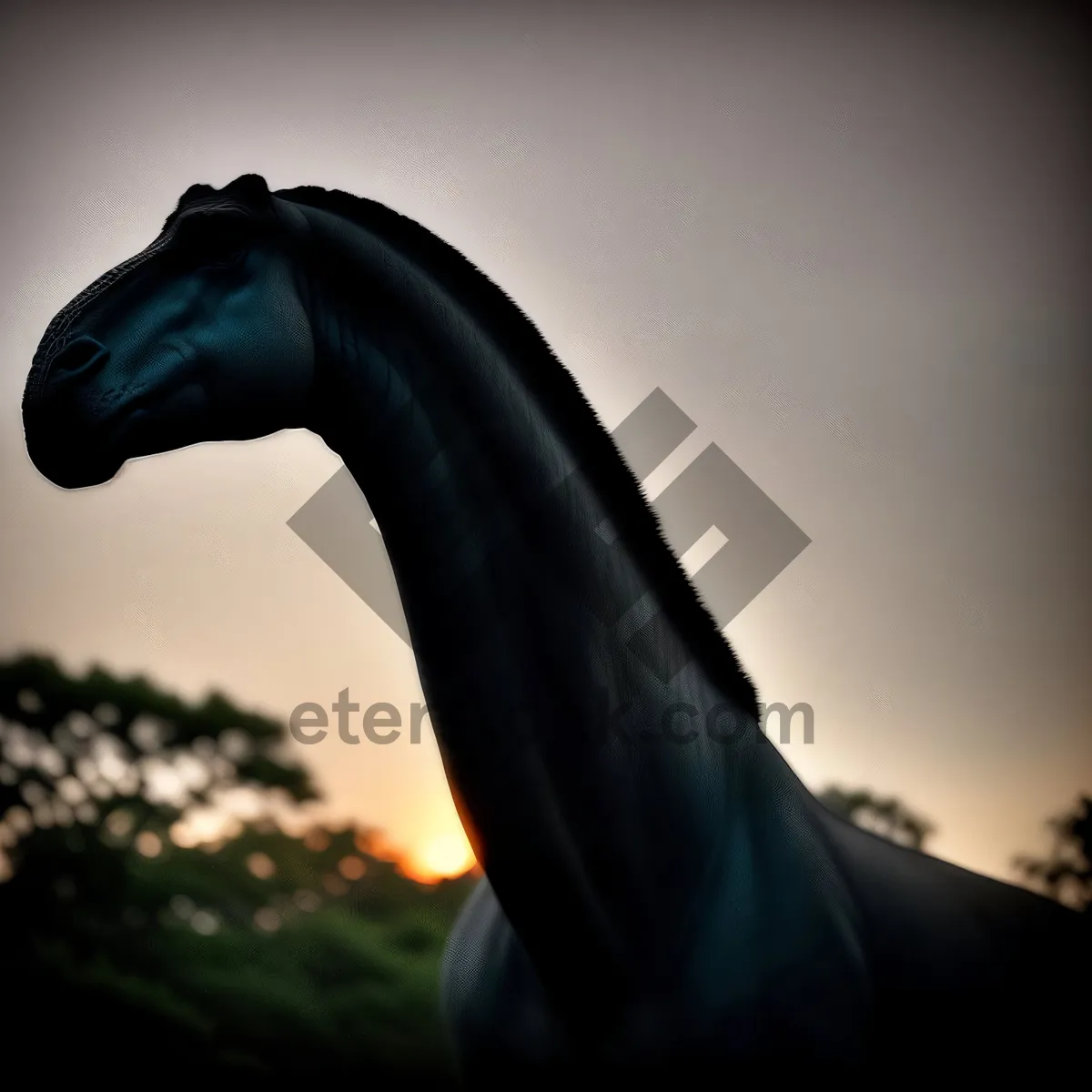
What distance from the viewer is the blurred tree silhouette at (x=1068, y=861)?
6.25m

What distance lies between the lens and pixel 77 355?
897 mm

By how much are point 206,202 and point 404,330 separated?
0.74 ft

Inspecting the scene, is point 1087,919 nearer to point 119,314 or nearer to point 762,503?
point 762,503

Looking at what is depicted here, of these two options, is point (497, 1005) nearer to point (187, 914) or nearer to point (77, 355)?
point (77, 355)

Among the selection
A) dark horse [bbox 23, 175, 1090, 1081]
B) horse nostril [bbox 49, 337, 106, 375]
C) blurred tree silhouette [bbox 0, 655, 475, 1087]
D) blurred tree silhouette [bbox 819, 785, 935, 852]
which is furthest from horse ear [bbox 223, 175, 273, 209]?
blurred tree silhouette [bbox 0, 655, 475, 1087]

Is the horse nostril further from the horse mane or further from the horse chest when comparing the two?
the horse chest

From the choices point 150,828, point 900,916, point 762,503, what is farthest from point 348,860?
point 900,916

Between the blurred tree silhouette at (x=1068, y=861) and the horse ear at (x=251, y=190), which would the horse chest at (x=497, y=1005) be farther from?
the blurred tree silhouette at (x=1068, y=861)

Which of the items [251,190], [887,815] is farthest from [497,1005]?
[887,815]

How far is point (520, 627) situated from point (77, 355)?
0.47 m

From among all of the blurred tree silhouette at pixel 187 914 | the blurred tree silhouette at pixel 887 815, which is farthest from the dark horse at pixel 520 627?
the blurred tree silhouette at pixel 187 914

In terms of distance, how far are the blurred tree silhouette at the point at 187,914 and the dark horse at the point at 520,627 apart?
694cm

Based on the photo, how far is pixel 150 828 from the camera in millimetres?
7953

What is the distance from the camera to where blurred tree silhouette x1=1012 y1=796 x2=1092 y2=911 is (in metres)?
6.25
